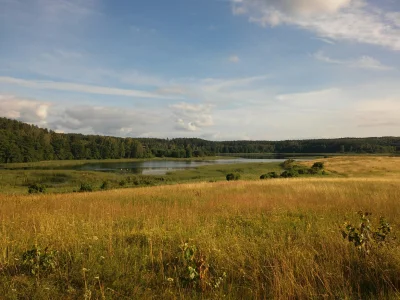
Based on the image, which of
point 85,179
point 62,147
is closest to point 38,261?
point 85,179

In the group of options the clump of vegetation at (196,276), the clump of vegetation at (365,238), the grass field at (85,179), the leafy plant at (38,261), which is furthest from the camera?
the grass field at (85,179)

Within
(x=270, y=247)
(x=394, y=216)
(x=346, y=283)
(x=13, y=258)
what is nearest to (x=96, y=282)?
(x=13, y=258)

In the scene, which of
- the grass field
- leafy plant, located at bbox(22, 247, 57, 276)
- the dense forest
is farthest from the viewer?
the dense forest

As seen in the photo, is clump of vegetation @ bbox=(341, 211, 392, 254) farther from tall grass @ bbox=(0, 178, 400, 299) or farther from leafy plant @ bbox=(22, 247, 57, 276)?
leafy plant @ bbox=(22, 247, 57, 276)

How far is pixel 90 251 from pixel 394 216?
8.63m

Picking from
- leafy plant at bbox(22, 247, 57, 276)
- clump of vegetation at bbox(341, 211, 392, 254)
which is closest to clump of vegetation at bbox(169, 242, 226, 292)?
leafy plant at bbox(22, 247, 57, 276)

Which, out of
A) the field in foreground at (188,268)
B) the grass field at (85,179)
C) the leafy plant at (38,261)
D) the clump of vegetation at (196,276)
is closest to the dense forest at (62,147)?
the grass field at (85,179)

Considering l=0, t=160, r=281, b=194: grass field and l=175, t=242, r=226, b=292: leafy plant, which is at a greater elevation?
l=175, t=242, r=226, b=292: leafy plant

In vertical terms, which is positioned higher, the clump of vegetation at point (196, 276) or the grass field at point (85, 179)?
the clump of vegetation at point (196, 276)

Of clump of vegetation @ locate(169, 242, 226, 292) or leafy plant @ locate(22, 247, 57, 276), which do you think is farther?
leafy plant @ locate(22, 247, 57, 276)

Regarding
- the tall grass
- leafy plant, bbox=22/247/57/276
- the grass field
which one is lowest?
the grass field

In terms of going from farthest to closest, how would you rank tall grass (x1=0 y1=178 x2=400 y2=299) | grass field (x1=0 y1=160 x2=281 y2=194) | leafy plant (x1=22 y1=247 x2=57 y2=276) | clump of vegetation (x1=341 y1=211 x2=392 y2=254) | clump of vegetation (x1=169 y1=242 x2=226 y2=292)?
1. grass field (x1=0 y1=160 x2=281 y2=194)
2. clump of vegetation (x1=341 y1=211 x2=392 y2=254)
3. leafy plant (x1=22 y1=247 x2=57 y2=276)
4. clump of vegetation (x1=169 y1=242 x2=226 y2=292)
5. tall grass (x1=0 y1=178 x2=400 y2=299)

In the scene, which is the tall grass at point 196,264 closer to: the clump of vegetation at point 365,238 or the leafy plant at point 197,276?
the leafy plant at point 197,276

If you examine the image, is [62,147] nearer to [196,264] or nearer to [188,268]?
[196,264]
